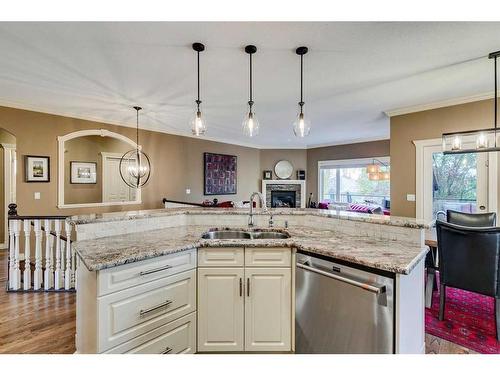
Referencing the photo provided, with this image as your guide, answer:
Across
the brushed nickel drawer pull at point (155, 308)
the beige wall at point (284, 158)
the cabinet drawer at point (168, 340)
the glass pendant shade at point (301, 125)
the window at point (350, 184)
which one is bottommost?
the cabinet drawer at point (168, 340)

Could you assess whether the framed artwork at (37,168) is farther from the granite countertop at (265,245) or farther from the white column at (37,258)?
the granite countertop at (265,245)

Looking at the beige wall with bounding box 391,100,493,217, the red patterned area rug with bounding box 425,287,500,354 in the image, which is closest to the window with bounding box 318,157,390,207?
the beige wall with bounding box 391,100,493,217

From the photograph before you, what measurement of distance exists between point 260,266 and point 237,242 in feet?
0.81

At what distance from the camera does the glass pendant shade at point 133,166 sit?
18.6 ft

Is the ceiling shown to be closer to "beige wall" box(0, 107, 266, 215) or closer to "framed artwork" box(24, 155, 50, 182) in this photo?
"beige wall" box(0, 107, 266, 215)

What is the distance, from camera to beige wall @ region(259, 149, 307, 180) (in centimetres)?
905

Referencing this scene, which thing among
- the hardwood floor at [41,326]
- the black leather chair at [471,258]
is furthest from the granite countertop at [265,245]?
the hardwood floor at [41,326]

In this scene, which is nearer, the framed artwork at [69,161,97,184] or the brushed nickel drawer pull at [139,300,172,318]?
the brushed nickel drawer pull at [139,300,172,318]

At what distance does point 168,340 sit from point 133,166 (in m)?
4.59

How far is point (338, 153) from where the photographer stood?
812 centimetres

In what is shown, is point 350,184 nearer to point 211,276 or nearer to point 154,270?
point 211,276

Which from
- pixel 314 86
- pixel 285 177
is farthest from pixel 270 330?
pixel 285 177

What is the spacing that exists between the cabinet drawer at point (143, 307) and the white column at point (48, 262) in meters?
2.35

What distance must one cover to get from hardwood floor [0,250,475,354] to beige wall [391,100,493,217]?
273 centimetres
